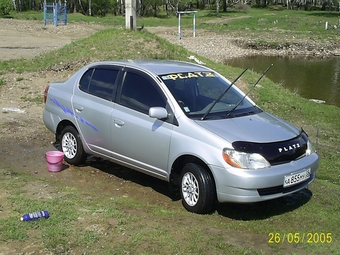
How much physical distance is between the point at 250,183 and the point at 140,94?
2.16 m

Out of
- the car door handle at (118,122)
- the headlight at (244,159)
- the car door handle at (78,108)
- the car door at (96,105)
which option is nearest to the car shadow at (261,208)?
the headlight at (244,159)

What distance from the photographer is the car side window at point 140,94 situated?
6922mm

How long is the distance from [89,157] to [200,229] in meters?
3.81

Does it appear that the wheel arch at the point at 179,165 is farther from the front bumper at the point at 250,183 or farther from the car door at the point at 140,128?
the front bumper at the point at 250,183

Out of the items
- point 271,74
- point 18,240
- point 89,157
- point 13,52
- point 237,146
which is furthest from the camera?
point 271,74

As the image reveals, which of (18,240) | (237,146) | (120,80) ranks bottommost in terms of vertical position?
(18,240)

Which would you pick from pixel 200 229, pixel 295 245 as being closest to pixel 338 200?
pixel 295 245

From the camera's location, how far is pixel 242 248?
5.16m

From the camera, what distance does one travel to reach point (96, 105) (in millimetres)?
7621

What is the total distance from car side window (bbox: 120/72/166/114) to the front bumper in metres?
1.42

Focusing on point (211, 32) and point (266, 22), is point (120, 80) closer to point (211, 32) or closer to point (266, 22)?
point (211, 32)
